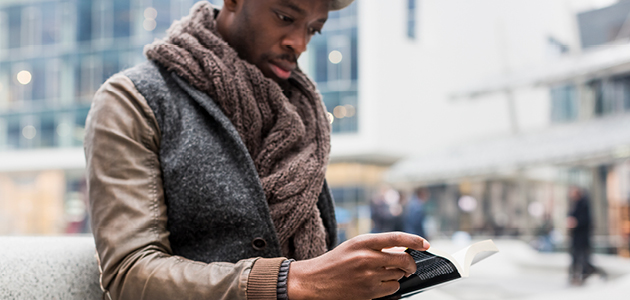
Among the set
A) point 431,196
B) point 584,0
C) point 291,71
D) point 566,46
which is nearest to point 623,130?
point 584,0

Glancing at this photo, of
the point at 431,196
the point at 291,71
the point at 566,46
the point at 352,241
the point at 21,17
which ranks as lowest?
the point at 431,196

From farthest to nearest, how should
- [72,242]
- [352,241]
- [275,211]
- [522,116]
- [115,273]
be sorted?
1. [522,116]
2. [72,242]
3. [275,211]
4. [115,273]
5. [352,241]

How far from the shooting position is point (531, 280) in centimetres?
1068

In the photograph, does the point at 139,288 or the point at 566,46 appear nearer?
the point at 139,288

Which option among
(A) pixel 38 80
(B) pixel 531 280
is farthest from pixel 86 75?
(B) pixel 531 280

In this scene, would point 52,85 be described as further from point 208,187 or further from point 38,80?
point 208,187

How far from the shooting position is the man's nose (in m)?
1.45

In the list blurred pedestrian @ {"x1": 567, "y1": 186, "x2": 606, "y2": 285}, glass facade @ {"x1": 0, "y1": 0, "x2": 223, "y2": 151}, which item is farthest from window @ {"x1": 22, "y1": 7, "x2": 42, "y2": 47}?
blurred pedestrian @ {"x1": 567, "y1": 186, "x2": 606, "y2": 285}

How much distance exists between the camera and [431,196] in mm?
24844

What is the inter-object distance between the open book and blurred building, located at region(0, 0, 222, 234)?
2385 centimetres

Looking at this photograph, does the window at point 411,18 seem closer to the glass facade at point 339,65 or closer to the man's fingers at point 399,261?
the glass facade at point 339,65

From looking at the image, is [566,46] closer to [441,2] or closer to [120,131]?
[441,2]

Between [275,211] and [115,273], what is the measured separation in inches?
14.5

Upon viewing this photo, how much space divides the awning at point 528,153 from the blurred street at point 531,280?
254 cm
